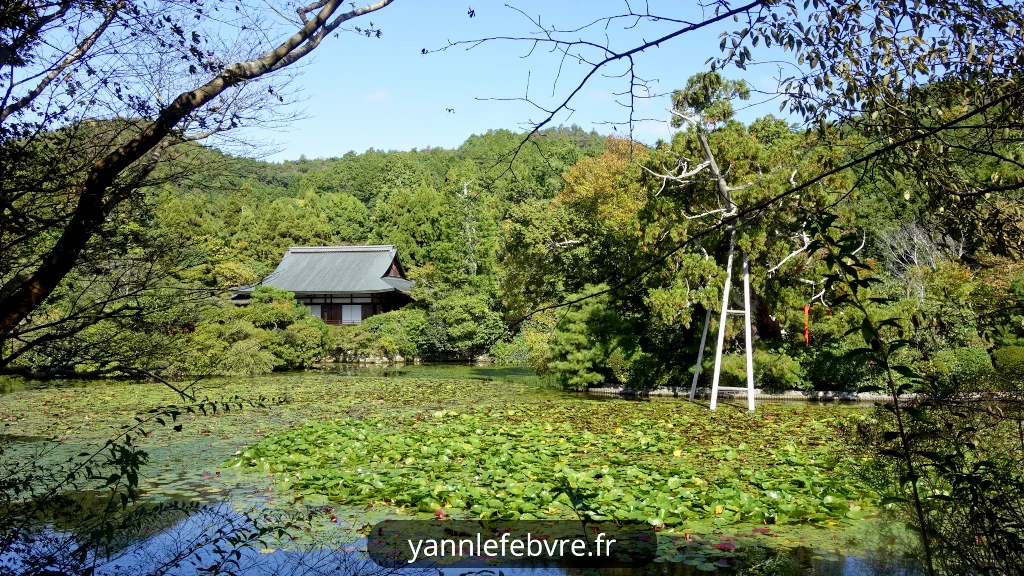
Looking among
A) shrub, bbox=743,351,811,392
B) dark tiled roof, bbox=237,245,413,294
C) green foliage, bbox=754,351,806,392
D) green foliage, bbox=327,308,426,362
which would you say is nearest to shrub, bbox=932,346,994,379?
green foliage, bbox=754,351,806,392

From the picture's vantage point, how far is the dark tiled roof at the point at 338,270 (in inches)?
971

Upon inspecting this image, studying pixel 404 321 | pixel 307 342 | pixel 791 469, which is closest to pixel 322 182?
pixel 404 321

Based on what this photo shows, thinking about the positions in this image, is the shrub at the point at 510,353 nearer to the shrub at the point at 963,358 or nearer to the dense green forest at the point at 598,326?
the dense green forest at the point at 598,326

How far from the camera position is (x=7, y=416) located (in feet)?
31.5

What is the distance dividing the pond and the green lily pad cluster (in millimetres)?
18

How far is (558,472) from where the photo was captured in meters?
5.82

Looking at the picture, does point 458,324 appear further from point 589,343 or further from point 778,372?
point 778,372

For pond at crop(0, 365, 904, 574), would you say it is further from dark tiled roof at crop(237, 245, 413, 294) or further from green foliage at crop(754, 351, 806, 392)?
dark tiled roof at crop(237, 245, 413, 294)

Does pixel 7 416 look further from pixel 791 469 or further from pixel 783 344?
pixel 783 344

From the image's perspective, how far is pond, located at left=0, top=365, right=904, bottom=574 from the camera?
4.25 meters

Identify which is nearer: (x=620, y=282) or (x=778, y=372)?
(x=620, y=282)

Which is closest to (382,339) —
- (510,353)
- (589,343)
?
(510,353)

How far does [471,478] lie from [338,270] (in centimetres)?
2084

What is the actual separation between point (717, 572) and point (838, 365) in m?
9.81
